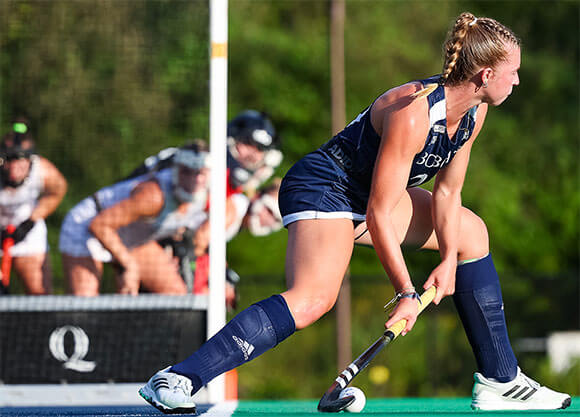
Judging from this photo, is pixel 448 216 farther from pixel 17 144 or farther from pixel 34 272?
pixel 17 144

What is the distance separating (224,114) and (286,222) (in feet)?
5.89

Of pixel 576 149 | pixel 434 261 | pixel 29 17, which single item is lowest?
pixel 434 261

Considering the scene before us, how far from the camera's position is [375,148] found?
135 inches

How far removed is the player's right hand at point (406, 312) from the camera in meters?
3.21

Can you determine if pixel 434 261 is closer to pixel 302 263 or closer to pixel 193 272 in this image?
pixel 193 272

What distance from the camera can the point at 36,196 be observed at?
22.7 feet

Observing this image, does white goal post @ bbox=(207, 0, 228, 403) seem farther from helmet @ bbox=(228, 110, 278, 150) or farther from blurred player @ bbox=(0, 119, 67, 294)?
helmet @ bbox=(228, 110, 278, 150)

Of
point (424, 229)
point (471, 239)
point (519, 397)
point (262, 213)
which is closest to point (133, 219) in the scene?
point (262, 213)

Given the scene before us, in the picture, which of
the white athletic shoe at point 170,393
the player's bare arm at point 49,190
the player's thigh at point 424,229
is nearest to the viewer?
the white athletic shoe at point 170,393

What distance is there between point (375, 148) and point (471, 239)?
0.56m

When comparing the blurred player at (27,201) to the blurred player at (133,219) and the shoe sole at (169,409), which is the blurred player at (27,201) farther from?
the shoe sole at (169,409)

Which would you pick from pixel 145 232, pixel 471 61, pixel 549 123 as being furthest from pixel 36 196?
pixel 549 123

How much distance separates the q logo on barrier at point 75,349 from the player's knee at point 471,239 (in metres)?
2.63

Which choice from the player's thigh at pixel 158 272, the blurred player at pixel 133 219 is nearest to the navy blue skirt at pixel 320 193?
the player's thigh at pixel 158 272
